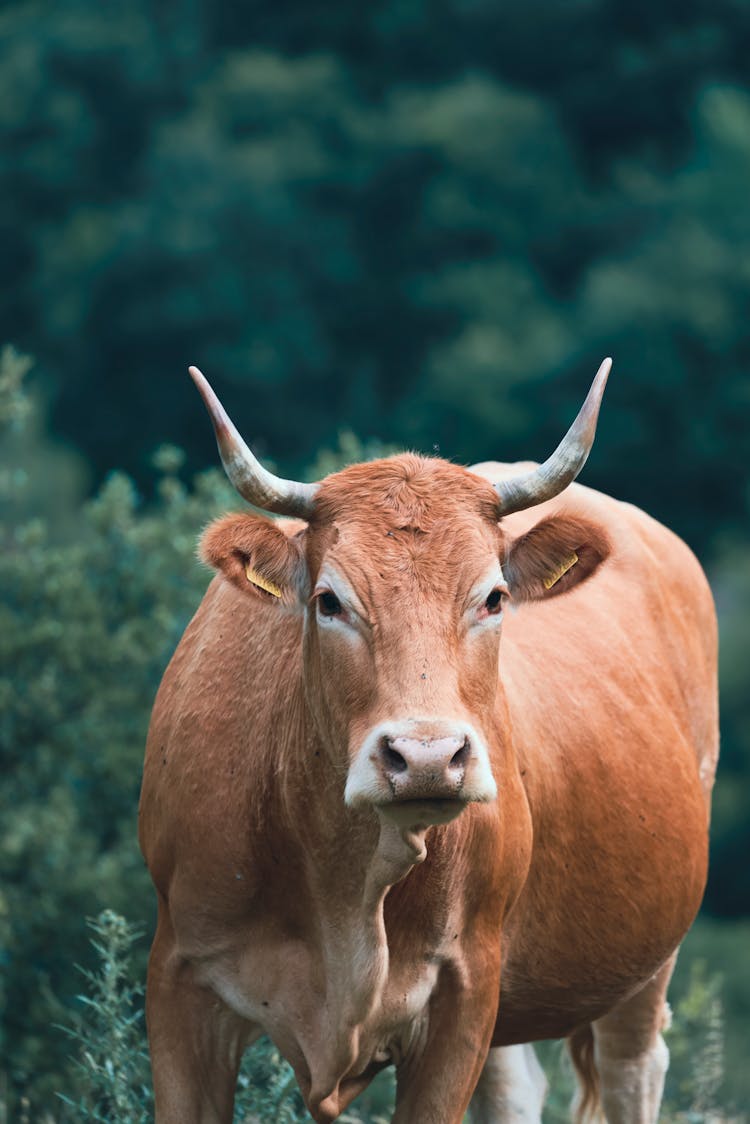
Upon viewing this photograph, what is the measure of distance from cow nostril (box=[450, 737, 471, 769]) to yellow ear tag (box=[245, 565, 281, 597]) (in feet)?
2.98

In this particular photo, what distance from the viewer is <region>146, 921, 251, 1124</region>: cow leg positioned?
209 inches

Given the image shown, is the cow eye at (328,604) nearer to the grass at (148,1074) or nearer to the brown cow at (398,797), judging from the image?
the brown cow at (398,797)

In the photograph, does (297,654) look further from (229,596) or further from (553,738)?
(553,738)

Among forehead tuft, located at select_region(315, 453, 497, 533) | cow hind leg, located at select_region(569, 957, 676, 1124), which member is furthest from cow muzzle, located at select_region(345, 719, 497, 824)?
cow hind leg, located at select_region(569, 957, 676, 1124)

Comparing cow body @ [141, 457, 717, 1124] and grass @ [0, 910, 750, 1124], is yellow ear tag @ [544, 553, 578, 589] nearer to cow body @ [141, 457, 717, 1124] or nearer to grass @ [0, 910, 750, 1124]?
cow body @ [141, 457, 717, 1124]

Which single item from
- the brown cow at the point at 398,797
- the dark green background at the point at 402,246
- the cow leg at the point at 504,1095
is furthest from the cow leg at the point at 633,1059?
the dark green background at the point at 402,246

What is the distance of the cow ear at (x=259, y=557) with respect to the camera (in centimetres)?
497

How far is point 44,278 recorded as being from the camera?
113 feet

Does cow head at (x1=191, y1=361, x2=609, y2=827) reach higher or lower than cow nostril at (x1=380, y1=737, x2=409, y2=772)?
higher

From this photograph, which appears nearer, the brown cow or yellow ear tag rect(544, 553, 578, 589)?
the brown cow

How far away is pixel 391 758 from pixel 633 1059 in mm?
3223

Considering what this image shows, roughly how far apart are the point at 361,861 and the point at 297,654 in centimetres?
61

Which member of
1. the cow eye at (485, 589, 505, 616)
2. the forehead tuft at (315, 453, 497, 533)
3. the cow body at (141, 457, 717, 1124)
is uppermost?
the forehead tuft at (315, 453, 497, 533)

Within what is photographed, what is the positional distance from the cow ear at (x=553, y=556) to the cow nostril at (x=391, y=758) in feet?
3.04
